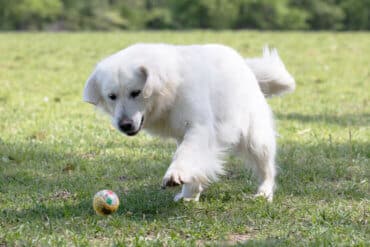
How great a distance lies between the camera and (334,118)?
8930 millimetres

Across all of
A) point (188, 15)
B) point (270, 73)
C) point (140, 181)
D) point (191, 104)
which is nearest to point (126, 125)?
point (191, 104)

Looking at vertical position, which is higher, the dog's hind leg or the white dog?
the white dog

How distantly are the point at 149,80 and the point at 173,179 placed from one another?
0.68m

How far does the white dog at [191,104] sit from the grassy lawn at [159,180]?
0.32 meters

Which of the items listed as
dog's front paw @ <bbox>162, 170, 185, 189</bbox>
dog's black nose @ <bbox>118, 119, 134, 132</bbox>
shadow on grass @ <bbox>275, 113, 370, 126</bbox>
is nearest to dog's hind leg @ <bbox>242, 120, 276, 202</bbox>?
dog's front paw @ <bbox>162, 170, 185, 189</bbox>

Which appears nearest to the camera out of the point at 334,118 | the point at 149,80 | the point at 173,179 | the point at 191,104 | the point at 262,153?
the point at 173,179

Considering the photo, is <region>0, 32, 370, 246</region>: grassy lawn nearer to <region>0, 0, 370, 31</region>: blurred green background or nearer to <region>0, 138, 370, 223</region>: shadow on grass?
<region>0, 138, 370, 223</region>: shadow on grass

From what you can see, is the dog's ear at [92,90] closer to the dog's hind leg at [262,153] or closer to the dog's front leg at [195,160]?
the dog's front leg at [195,160]

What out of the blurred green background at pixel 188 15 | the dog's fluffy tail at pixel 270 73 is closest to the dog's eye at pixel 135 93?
the dog's fluffy tail at pixel 270 73

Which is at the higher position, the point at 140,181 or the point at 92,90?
the point at 92,90

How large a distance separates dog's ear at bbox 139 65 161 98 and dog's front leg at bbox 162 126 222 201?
412 mm

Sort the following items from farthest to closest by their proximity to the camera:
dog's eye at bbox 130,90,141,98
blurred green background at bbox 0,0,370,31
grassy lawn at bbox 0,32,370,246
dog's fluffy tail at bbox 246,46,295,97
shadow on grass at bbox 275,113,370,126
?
1. blurred green background at bbox 0,0,370,31
2. shadow on grass at bbox 275,113,370,126
3. dog's fluffy tail at bbox 246,46,295,97
4. dog's eye at bbox 130,90,141,98
5. grassy lawn at bbox 0,32,370,246

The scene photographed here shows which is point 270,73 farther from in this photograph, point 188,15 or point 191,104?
point 188,15

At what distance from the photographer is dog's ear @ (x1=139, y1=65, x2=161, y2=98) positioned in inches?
186
